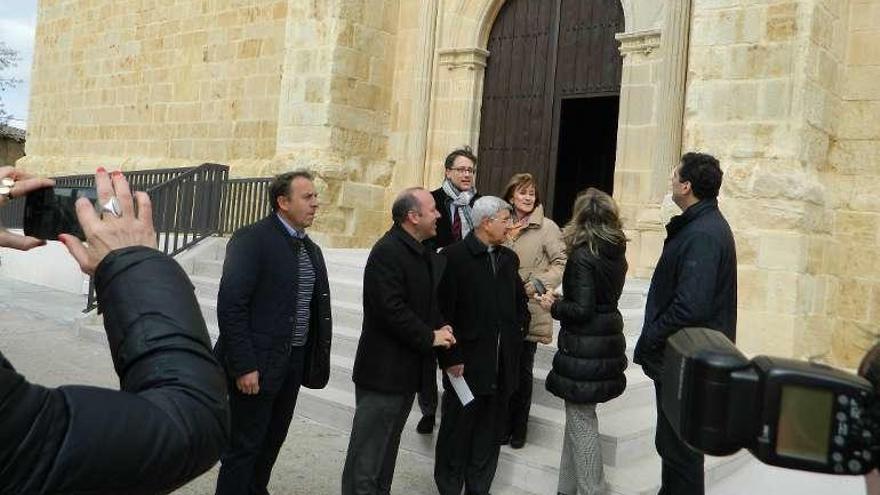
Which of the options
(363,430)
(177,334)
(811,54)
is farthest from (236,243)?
(811,54)

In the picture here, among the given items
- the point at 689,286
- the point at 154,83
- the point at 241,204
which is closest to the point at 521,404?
the point at 689,286

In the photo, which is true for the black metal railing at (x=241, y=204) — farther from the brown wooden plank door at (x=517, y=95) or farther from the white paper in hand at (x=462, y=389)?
the white paper in hand at (x=462, y=389)

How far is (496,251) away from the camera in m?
4.04

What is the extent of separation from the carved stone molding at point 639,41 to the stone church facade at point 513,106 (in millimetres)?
17

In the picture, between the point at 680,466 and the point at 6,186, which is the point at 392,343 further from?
the point at 6,186

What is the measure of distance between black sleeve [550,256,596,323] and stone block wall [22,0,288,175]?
27.5 feet

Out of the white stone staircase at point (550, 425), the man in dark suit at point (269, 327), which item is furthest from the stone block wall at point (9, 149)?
the man in dark suit at point (269, 327)

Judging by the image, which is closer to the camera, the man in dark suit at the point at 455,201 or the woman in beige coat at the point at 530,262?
the woman in beige coat at the point at 530,262

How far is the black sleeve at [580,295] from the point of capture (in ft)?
12.2

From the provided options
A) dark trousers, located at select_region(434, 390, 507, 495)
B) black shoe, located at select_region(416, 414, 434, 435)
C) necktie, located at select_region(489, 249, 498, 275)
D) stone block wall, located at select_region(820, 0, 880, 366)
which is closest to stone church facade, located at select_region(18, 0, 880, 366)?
stone block wall, located at select_region(820, 0, 880, 366)

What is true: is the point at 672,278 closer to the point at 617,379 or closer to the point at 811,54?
the point at 617,379

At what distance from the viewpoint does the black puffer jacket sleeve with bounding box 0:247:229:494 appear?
0.94 meters

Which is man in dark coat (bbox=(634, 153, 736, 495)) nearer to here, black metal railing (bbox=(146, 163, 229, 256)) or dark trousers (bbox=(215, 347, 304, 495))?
dark trousers (bbox=(215, 347, 304, 495))

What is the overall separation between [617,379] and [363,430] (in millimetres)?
1344
